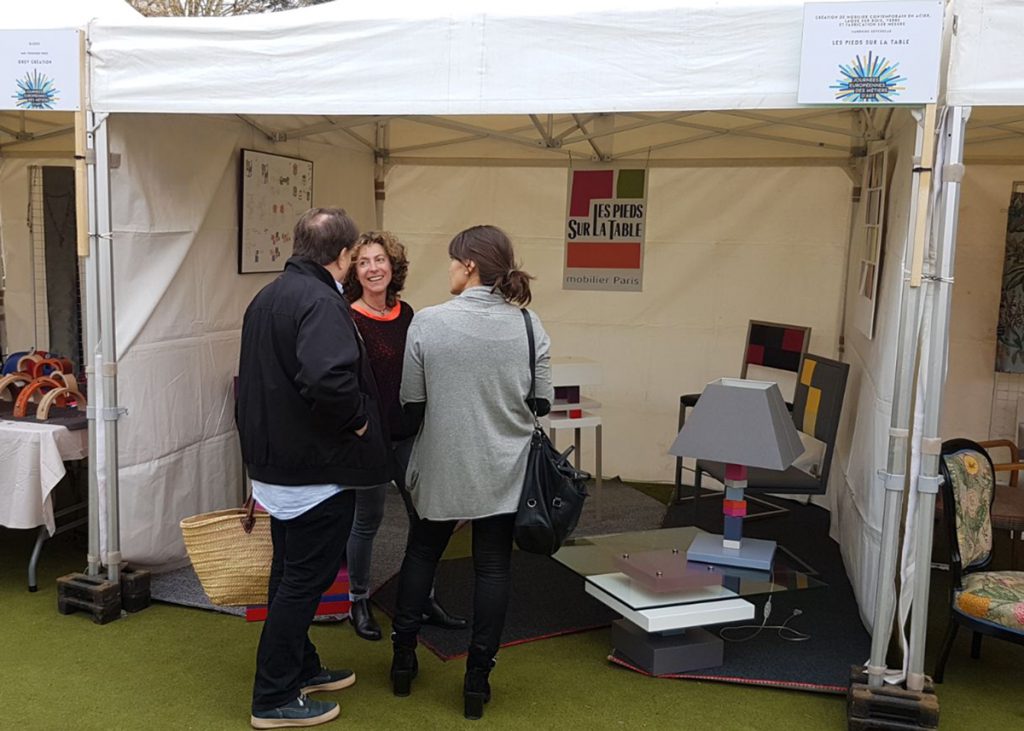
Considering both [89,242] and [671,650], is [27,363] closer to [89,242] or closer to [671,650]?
[89,242]

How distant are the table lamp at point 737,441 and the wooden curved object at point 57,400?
2.34m

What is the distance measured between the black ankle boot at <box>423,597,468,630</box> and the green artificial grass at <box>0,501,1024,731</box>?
193mm

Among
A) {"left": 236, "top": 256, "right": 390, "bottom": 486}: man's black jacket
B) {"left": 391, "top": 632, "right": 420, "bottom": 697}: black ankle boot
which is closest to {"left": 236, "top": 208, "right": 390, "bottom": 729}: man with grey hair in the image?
{"left": 236, "top": 256, "right": 390, "bottom": 486}: man's black jacket

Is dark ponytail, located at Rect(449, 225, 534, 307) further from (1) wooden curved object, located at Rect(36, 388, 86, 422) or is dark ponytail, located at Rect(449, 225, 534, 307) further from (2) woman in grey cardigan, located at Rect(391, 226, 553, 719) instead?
(1) wooden curved object, located at Rect(36, 388, 86, 422)

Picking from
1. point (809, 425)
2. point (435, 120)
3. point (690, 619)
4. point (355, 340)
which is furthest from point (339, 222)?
point (809, 425)

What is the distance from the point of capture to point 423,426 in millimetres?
2596

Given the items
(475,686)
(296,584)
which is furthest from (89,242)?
(475,686)

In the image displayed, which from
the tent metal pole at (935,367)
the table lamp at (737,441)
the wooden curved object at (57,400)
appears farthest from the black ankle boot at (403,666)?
the wooden curved object at (57,400)

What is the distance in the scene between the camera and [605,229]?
5.27 metres

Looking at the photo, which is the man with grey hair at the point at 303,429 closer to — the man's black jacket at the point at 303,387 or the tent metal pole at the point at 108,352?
the man's black jacket at the point at 303,387

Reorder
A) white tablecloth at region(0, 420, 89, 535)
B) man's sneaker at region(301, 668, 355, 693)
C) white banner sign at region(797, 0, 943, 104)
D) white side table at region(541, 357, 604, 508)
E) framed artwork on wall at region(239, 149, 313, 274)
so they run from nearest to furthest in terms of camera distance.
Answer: white banner sign at region(797, 0, 943, 104) → man's sneaker at region(301, 668, 355, 693) → white tablecloth at region(0, 420, 89, 535) → framed artwork on wall at region(239, 149, 313, 274) → white side table at region(541, 357, 604, 508)

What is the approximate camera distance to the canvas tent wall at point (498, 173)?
277 cm

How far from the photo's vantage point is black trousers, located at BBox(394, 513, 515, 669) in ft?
8.58

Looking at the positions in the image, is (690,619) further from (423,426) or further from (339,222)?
(339,222)
